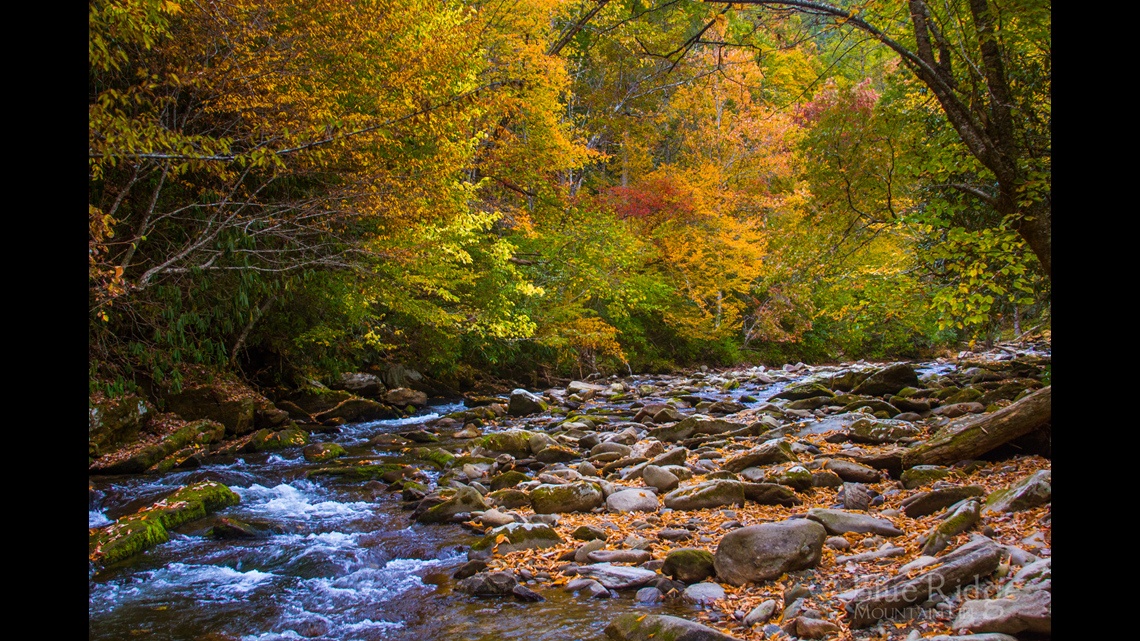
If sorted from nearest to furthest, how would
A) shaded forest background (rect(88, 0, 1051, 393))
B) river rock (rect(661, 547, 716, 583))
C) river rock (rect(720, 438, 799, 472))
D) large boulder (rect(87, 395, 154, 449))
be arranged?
river rock (rect(661, 547, 716, 583)) → shaded forest background (rect(88, 0, 1051, 393)) → river rock (rect(720, 438, 799, 472)) → large boulder (rect(87, 395, 154, 449))

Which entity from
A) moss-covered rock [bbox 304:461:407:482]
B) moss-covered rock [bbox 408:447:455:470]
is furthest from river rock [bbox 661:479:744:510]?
moss-covered rock [bbox 304:461:407:482]

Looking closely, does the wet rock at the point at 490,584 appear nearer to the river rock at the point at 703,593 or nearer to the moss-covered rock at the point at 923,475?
the river rock at the point at 703,593

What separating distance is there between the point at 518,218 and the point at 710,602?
12.3m

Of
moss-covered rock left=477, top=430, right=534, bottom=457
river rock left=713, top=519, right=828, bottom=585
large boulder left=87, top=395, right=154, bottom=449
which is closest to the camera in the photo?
river rock left=713, top=519, right=828, bottom=585

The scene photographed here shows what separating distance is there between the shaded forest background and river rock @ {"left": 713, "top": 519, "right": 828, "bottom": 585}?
309cm

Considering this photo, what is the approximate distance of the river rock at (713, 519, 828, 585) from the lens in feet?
12.3

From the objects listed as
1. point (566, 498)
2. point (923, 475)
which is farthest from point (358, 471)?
point (923, 475)

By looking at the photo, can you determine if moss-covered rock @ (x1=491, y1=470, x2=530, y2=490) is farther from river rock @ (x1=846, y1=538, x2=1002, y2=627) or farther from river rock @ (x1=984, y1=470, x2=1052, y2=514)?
river rock @ (x1=984, y1=470, x2=1052, y2=514)

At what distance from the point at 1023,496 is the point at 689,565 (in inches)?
83.5

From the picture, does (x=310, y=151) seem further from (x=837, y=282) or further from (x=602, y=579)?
(x=837, y=282)

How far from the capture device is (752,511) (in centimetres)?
514

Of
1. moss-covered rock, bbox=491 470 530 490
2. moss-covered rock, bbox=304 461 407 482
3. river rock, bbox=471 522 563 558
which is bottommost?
moss-covered rock, bbox=304 461 407 482

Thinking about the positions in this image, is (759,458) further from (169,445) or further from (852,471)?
(169,445)

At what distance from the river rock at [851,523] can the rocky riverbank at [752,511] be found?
0.05ft
